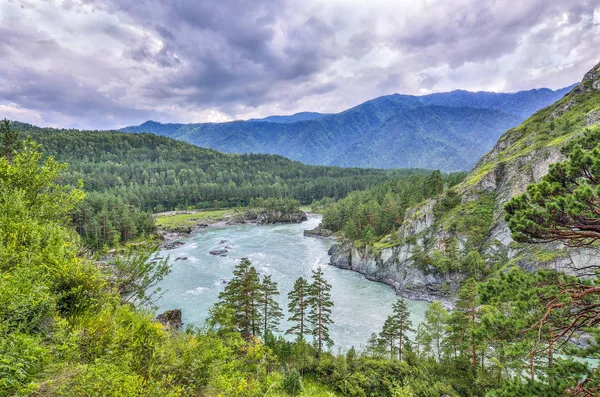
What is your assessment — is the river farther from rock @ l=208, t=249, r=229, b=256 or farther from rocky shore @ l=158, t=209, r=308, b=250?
rocky shore @ l=158, t=209, r=308, b=250

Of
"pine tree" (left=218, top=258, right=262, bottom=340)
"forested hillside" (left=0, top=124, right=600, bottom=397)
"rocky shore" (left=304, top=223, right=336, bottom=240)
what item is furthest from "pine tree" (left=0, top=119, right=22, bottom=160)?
"rocky shore" (left=304, top=223, right=336, bottom=240)

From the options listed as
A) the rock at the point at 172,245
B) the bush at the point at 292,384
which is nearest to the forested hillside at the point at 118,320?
the bush at the point at 292,384

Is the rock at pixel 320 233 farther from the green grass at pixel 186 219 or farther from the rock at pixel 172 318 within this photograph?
the rock at pixel 172 318

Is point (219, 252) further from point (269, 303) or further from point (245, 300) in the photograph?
point (245, 300)

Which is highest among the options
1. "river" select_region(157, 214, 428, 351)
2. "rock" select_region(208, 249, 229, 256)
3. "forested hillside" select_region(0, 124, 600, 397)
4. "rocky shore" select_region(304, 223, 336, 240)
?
"forested hillside" select_region(0, 124, 600, 397)

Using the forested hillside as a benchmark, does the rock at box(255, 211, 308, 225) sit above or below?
below

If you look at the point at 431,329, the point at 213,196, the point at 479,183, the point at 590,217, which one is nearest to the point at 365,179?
the point at 213,196

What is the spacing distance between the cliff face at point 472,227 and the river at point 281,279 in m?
3.68

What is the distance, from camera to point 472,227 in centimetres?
4962

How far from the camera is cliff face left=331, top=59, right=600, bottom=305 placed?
148ft

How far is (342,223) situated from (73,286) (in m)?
86.5

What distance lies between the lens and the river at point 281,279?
3978 centimetres

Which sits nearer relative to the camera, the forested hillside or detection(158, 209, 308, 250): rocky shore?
the forested hillside

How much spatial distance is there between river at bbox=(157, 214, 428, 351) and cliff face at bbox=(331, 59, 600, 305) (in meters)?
3.68
